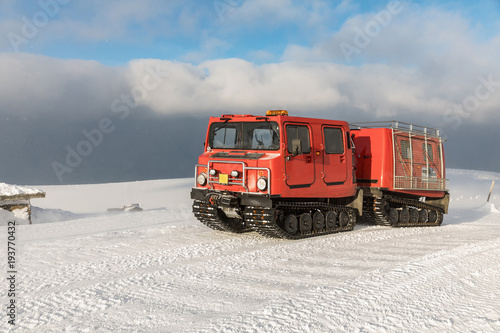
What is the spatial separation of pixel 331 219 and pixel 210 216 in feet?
9.57

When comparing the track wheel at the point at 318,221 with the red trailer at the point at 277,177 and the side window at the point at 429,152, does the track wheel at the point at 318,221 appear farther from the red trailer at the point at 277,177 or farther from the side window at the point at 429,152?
the side window at the point at 429,152

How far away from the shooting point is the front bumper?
860cm

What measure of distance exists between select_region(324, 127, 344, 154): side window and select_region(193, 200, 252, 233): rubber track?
2918mm

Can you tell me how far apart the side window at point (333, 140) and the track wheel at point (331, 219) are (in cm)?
149

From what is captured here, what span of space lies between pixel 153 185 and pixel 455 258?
29.5 metres

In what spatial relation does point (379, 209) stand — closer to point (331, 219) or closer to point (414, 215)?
point (414, 215)

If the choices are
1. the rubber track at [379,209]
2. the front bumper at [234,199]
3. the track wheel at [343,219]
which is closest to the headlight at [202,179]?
the front bumper at [234,199]

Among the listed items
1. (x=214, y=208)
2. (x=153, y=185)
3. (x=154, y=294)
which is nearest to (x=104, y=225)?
(x=214, y=208)

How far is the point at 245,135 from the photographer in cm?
955

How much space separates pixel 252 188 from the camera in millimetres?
8820

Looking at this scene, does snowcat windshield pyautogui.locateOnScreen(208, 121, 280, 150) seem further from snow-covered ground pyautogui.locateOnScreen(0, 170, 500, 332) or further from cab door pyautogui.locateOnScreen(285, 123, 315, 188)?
snow-covered ground pyautogui.locateOnScreen(0, 170, 500, 332)

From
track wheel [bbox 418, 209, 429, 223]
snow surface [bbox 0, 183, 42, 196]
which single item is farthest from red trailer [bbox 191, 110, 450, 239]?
snow surface [bbox 0, 183, 42, 196]

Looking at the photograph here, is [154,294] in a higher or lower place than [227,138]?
lower

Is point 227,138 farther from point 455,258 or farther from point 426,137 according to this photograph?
point 426,137
